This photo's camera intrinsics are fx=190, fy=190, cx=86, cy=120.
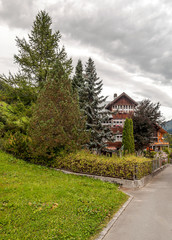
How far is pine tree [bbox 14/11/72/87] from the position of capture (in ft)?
73.6

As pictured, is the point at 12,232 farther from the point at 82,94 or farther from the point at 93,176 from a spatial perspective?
the point at 82,94

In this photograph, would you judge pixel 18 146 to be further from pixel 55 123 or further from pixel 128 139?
pixel 128 139

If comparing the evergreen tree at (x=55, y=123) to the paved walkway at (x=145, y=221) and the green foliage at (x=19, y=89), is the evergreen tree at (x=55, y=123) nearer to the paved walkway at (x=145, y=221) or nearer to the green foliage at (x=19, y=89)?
the green foliage at (x=19, y=89)

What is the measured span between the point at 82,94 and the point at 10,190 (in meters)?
18.0

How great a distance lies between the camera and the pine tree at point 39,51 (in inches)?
883

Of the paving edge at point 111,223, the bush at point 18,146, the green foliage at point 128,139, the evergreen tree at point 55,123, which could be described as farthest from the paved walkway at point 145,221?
the green foliage at point 128,139

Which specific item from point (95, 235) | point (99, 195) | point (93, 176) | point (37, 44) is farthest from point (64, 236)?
point (37, 44)

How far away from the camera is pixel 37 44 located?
76.6ft

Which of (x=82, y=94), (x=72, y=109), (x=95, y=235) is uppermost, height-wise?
(x=82, y=94)

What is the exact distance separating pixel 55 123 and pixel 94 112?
9731mm

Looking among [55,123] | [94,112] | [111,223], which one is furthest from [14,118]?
[111,223]

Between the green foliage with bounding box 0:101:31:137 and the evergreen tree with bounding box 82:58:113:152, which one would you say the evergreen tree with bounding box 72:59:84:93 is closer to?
the evergreen tree with bounding box 82:58:113:152

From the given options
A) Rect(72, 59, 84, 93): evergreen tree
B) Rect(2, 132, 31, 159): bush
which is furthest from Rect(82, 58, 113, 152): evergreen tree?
Rect(2, 132, 31, 159): bush

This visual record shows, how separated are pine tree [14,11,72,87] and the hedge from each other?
10908 mm
